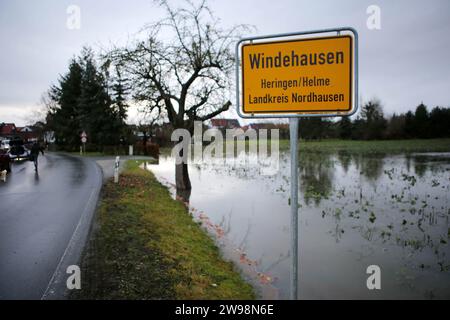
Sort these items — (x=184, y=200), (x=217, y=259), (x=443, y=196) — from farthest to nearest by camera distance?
(x=184, y=200)
(x=443, y=196)
(x=217, y=259)

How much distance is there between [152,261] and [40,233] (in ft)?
9.85

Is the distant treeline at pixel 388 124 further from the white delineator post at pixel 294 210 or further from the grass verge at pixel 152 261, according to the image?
the white delineator post at pixel 294 210

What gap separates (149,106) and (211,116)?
325cm

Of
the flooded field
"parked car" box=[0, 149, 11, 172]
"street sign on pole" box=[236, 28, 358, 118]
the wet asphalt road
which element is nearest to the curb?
the wet asphalt road

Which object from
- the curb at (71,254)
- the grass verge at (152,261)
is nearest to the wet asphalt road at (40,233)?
the curb at (71,254)

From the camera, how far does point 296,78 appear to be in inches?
100

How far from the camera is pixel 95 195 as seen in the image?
11.4 metres

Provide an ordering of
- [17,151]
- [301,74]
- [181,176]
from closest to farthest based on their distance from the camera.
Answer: [301,74] → [181,176] → [17,151]

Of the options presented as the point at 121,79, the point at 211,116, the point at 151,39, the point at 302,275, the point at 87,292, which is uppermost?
the point at 151,39

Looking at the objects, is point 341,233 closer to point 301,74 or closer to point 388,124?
point 301,74

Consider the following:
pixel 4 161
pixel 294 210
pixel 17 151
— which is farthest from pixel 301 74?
pixel 17 151

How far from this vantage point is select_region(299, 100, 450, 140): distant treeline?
196 feet

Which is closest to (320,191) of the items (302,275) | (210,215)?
(210,215)
